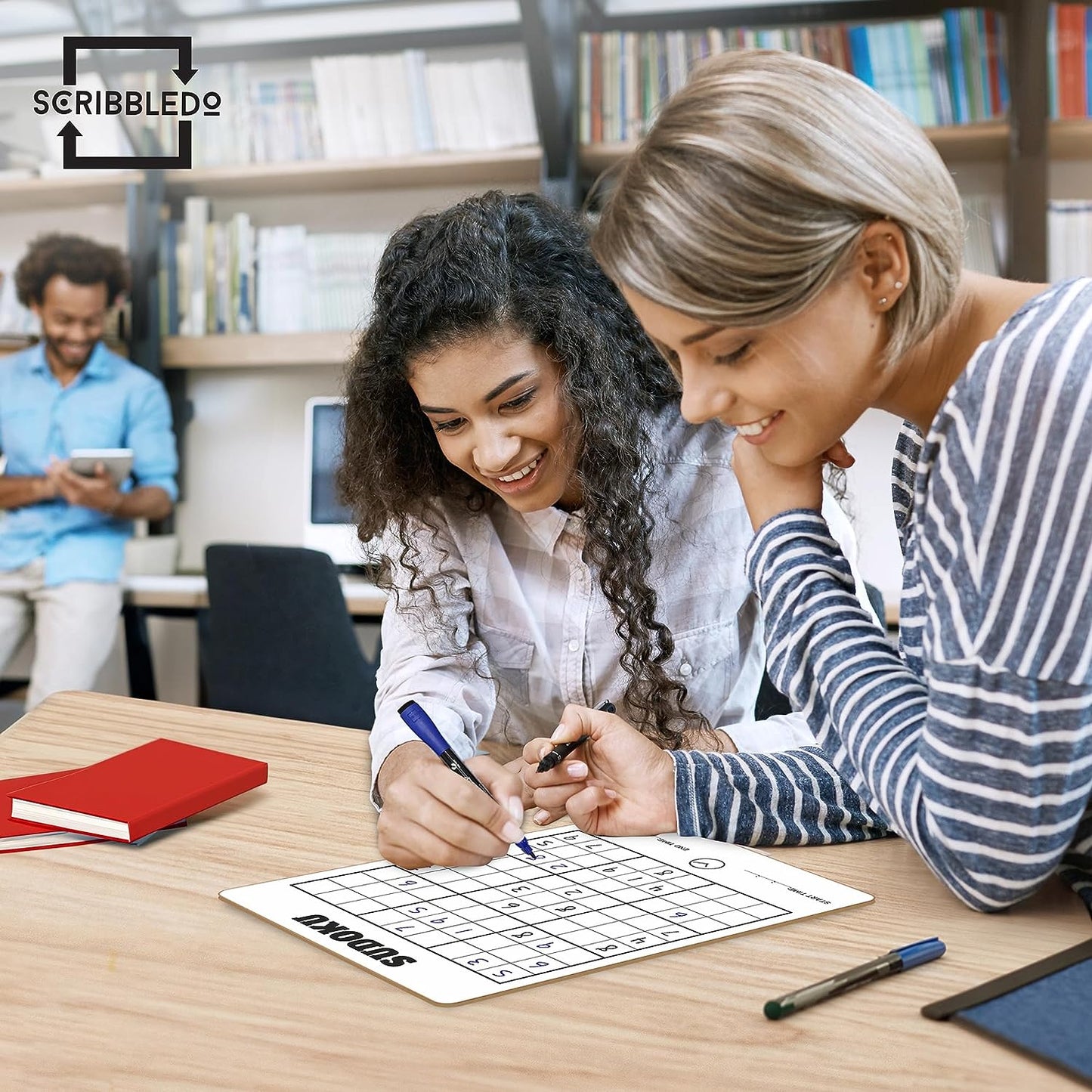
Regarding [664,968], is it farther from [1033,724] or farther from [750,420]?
[750,420]

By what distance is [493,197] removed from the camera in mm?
1371

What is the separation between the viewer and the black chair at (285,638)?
2.56m

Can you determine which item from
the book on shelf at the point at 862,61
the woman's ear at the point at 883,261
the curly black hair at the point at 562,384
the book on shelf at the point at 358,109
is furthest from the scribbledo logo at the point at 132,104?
the woman's ear at the point at 883,261

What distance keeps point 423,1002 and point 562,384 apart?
30.1 inches

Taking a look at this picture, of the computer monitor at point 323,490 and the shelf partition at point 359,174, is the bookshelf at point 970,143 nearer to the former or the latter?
the shelf partition at point 359,174

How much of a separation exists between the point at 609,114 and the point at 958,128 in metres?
0.86

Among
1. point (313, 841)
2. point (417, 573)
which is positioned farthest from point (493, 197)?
point (313, 841)

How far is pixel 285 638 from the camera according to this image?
2.62m

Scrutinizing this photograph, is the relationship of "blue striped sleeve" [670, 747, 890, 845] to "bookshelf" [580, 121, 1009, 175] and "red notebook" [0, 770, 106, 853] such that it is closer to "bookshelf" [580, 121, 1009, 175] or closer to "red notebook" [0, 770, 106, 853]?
"red notebook" [0, 770, 106, 853]

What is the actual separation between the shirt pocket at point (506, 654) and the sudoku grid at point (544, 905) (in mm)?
493

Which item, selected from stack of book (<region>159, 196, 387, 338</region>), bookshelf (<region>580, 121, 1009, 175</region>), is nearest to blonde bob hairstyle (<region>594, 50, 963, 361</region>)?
bookshelf (<region>580, 121, 1009, 175</region>)

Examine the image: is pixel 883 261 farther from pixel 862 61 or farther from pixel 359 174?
pixel 359 174

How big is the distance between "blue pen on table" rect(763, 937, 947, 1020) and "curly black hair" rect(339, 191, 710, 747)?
50cm

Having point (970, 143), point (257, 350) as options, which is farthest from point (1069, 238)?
point (257, 350)
